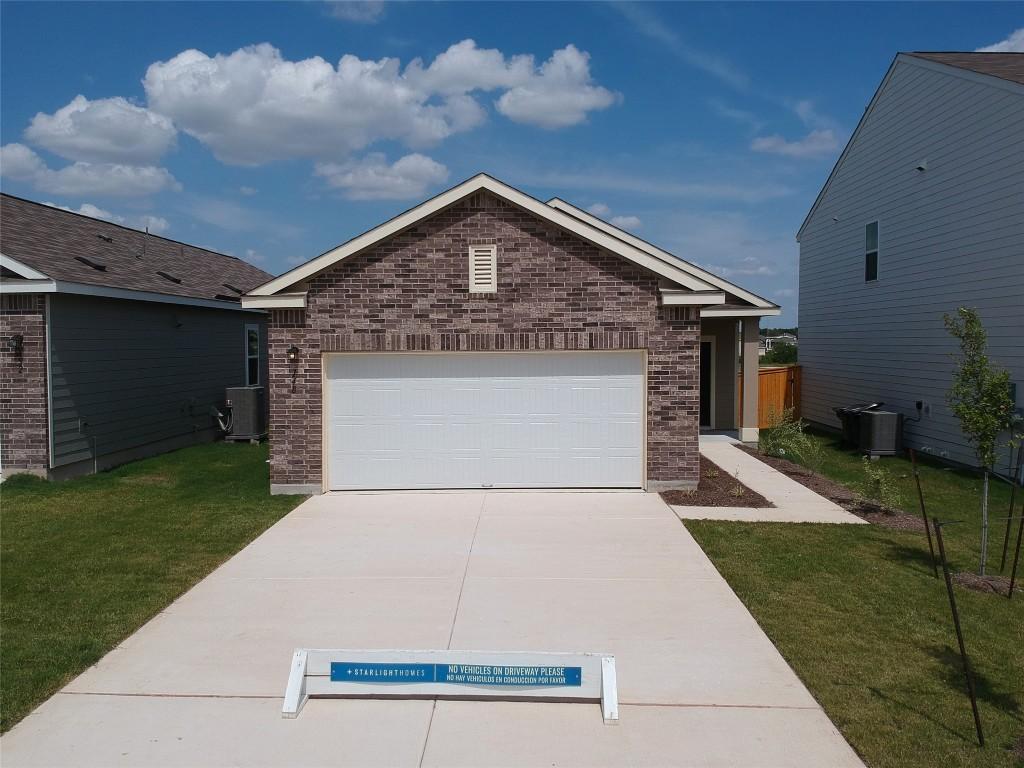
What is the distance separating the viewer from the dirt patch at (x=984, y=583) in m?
7.66

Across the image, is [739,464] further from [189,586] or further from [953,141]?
[189,586]

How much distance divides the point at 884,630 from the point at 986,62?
1428cm

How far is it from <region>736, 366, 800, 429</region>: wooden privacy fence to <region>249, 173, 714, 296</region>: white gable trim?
11278mm

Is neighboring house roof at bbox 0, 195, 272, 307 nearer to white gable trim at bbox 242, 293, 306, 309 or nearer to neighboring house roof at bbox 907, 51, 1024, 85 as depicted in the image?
white gable trim at bbox 242, 293, 306, 309

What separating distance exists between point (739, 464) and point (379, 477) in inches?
274

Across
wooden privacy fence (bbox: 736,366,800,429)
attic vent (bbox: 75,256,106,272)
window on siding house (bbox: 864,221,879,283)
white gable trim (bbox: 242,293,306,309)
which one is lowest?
wooden privacy fence (bbox: 736,366,800,429)

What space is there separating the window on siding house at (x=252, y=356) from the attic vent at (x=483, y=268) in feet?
38.3

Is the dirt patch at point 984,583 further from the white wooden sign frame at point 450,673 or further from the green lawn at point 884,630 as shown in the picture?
the white wooden sign frame at point 450,673

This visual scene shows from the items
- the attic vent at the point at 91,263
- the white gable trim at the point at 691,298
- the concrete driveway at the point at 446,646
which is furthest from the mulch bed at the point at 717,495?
Result: the attic vent at the point at 91,263

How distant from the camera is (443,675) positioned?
5289 millimetres

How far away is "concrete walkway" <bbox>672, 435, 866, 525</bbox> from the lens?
10594mm

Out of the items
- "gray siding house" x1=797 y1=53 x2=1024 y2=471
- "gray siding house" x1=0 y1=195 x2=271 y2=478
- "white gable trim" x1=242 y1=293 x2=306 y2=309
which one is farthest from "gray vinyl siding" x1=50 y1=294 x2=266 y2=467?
"gray siding house" x1=797 y1=53 x2=1024 y2=471

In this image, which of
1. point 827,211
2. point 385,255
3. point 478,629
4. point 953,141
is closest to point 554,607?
point 478,629

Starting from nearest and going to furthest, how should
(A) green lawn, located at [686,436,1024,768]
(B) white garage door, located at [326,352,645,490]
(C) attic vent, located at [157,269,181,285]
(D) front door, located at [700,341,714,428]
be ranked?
1. (A) green lawn, located at [686,436,1024,768]
2. (B) white garage door, located at [326,352,645,490]
3. (C) attic vent, located at [157,269,181,285]
4. (D) front door, located at [700,341,714,428]
